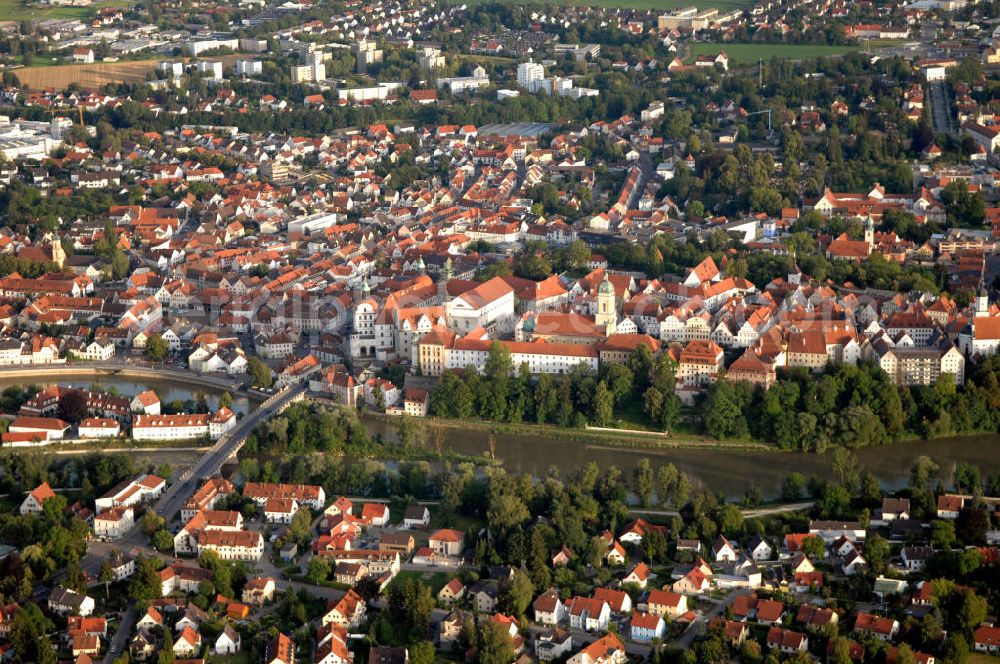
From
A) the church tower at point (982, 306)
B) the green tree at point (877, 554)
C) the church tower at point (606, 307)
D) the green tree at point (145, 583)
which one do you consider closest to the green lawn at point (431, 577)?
the green tree at point (145, 583)

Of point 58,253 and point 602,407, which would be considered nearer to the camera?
point 602,407

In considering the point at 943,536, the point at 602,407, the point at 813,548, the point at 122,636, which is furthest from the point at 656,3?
the point at 122,636

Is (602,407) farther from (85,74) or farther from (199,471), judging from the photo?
(85,74)

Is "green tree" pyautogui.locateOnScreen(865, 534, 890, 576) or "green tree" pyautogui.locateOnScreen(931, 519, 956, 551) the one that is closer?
"green tree" pyautogui.locateOnScreen(865, 534, 890, 576)

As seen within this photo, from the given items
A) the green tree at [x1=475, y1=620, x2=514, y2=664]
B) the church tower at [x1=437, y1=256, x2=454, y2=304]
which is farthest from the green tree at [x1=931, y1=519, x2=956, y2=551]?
the church tower at [x1=437, y1=256, x2=454, y2=304]

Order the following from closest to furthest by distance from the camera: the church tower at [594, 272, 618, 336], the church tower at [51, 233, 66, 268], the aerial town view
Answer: the aerial town view < the church tower at [594, 272, 618, 336] < the church tower at [51, 233, 66, 268]

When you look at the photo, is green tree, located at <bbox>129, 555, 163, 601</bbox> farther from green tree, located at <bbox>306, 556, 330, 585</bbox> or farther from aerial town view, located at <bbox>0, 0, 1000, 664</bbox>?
green tree, located at <bbox>306, 556, 330, 585</bbox>
